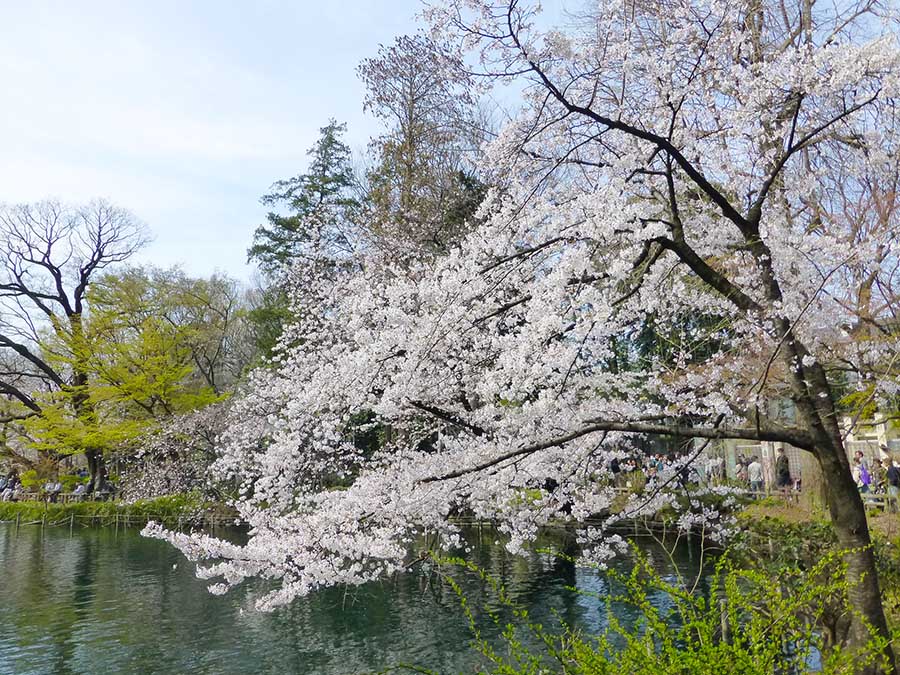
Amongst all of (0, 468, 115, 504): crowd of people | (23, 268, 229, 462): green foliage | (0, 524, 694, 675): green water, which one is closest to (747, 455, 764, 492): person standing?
(0, 524, 694, 675): green water

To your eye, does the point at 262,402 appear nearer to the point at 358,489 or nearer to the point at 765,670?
the point at 358,489

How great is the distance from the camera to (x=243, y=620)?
941cm

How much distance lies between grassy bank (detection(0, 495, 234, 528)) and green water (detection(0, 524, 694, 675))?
14.3ft

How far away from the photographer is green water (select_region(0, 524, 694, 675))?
7.66 meters

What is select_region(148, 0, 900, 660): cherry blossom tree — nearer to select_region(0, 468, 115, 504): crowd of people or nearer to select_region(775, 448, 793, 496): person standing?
select_region(775, 448, 793, 496): person standing

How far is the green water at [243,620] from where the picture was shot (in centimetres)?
766

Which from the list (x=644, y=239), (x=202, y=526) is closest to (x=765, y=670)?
(x=644, y=239)

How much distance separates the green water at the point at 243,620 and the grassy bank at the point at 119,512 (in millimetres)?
4362

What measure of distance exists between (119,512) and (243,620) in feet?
45.3

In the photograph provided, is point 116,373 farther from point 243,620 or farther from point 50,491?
point 243,620

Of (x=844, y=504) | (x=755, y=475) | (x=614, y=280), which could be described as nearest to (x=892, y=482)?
(x=755, y=475)

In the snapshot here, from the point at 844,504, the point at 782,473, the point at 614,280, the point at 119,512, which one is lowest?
the point at 119,512

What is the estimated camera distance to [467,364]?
6.12 meters

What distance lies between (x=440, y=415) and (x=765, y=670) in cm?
443
